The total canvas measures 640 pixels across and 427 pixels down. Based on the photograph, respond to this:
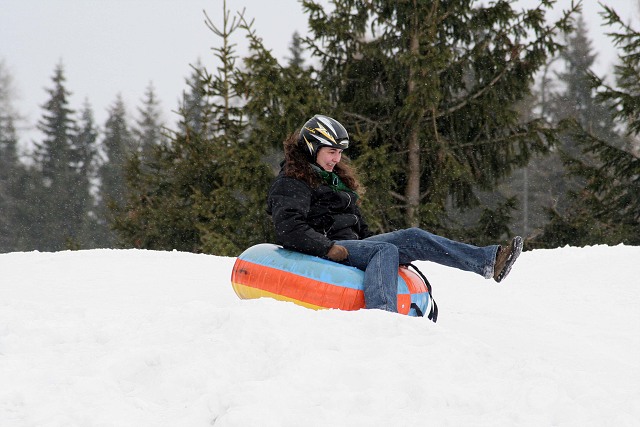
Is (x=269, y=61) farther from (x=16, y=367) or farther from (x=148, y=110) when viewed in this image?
(x=148, y=110)

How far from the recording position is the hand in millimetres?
5020

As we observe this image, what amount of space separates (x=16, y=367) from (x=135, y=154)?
1318 cm

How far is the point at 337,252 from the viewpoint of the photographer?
5023 mm

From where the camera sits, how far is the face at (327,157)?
5277 mm

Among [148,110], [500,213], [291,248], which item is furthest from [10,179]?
[291,248]

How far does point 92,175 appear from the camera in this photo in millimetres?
40031

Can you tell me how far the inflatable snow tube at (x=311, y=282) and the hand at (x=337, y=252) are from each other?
0.09 metres

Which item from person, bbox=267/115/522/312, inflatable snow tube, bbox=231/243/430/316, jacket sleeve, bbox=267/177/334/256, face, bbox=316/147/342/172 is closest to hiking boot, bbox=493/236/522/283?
person, bbox=267/115/522/312

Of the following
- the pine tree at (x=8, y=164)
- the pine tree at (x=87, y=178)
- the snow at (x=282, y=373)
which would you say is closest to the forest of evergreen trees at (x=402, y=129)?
the snow at (x=282, y=373)

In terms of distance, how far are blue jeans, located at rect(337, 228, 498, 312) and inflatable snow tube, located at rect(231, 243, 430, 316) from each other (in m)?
0.14

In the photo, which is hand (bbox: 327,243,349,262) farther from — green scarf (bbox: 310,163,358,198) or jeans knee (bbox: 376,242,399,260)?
green scarf (bbox: 310,163,358,198)

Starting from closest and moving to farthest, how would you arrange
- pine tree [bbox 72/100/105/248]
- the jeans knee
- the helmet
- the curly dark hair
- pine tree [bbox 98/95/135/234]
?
the jeans knee → the curly dark hair → the helmet → pine tree [bbox 72/100/105/248] → pine tree [bbox 98/95/135/234]

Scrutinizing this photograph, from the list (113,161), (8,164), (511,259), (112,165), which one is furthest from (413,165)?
(8,164)

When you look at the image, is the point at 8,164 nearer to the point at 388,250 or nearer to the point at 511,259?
the point at 388,250
